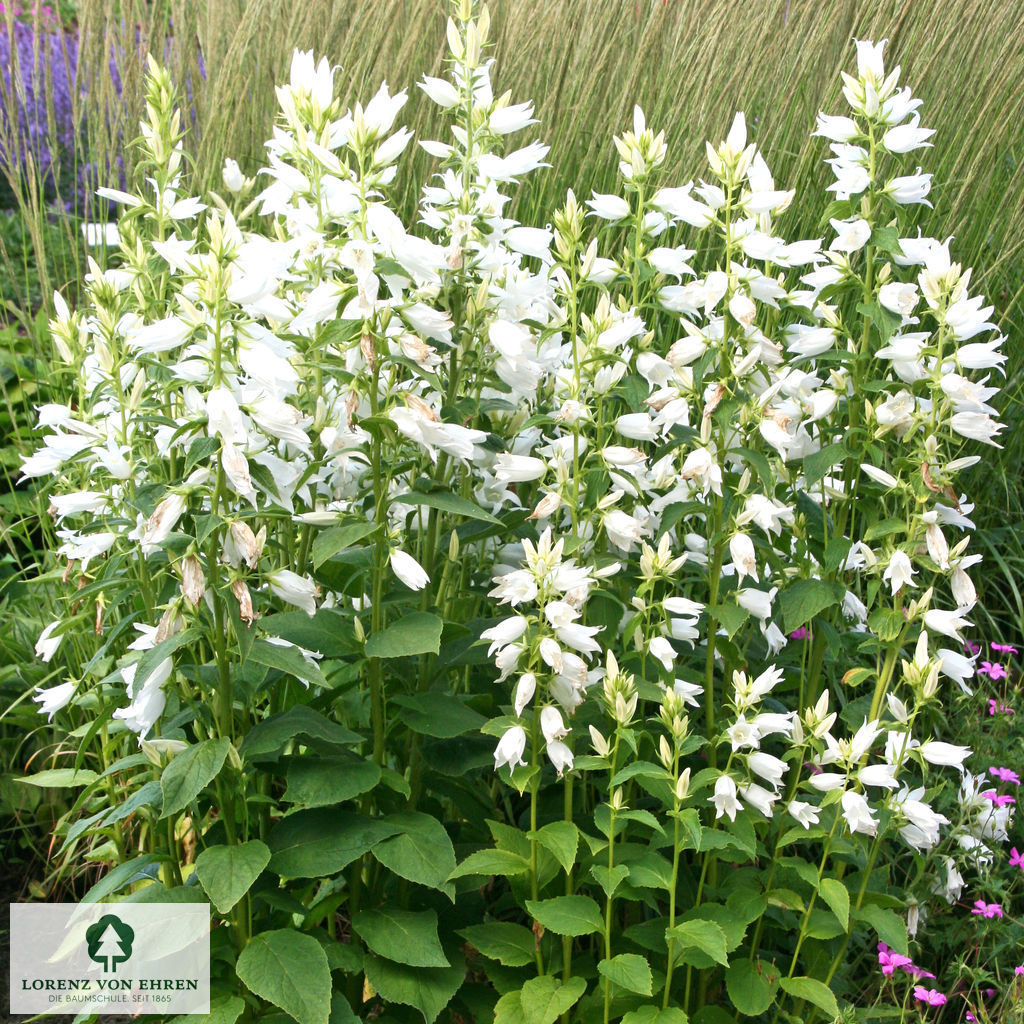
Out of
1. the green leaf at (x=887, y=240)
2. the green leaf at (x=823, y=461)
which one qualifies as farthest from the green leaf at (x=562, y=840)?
the green leaf at (x=887, y=240)

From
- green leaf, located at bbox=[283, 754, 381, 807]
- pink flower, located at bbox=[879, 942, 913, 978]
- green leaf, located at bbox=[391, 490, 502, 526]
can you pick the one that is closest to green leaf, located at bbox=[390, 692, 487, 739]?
green leaf, located at bbox=[283, 754, 381, 807]

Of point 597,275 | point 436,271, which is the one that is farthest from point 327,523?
point 597,275

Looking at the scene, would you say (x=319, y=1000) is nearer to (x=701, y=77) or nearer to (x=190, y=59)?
(x=701, y=77)

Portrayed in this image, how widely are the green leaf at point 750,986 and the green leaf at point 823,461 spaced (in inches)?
31.3

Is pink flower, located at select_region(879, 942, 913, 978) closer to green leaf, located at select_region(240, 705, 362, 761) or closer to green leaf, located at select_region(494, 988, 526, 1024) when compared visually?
green leaf, located at select_region(494, 988, 526, 1024)

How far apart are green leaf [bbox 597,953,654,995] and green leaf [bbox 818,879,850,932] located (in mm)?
294

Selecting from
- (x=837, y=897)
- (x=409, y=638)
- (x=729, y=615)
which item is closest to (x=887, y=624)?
(x=729, y=615)

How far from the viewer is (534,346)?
1.92 metres

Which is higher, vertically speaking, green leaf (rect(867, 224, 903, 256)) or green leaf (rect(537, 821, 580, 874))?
green leaf (rect(867, 224, 903, 256))

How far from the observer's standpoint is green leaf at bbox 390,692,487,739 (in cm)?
171

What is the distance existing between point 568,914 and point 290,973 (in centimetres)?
40

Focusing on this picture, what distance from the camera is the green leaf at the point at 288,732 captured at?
1619 mm

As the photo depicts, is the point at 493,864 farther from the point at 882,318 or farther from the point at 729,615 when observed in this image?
the point at 882,318

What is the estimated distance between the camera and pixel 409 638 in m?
1.63
